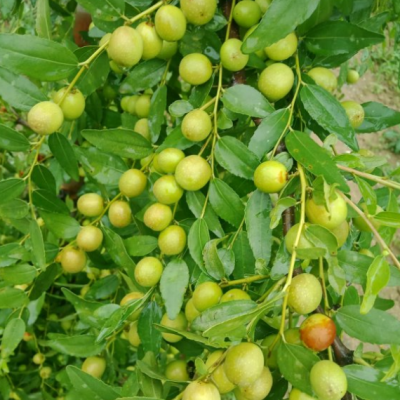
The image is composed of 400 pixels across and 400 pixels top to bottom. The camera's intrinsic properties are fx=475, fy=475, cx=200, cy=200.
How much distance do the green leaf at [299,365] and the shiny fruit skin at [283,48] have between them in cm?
46

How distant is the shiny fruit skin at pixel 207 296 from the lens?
2.27 ft

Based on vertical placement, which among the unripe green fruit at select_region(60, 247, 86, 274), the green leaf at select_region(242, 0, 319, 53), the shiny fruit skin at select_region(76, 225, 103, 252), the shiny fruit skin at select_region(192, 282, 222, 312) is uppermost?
the green leaf at select_region(242, 0, 319, 53)

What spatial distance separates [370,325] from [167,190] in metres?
0.37

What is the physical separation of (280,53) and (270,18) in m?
0.12

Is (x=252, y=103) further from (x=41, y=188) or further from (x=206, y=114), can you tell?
(x=41, y=188)

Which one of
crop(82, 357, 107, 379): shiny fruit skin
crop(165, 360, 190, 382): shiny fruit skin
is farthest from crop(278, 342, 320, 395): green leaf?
crop(82, 357, 107, 379): shiny fruit skin

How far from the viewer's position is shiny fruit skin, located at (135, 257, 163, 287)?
81cm

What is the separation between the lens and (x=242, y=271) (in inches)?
30.6

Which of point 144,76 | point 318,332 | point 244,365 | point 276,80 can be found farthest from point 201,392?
point 144,76

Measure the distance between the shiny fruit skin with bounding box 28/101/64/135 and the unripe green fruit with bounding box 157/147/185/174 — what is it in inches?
7.0

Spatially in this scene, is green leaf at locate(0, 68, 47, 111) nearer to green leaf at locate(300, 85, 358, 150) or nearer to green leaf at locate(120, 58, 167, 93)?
green leaf at locate(120, 58, 167, 93)

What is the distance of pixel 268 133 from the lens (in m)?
0.76

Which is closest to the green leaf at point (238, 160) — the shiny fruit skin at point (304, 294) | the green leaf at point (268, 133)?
the green leaf at point (268, 133)

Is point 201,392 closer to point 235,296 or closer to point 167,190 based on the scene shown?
point 235,296
